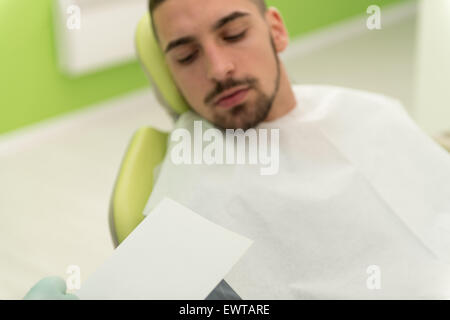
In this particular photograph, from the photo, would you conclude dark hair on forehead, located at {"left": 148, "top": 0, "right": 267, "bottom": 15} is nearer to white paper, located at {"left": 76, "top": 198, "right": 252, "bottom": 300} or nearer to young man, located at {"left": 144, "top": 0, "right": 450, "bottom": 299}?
young man, located at {"left": 144, "top": 0, "right": 450, "bottom": 299}

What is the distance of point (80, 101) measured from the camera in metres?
3.19

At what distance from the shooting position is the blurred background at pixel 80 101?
2.32 metres

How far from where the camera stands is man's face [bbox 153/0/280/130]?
1.32m

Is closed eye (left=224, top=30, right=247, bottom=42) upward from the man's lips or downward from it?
upward

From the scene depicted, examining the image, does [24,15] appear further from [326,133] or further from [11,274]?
[326,133]

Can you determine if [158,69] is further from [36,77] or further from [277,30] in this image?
[36,77]

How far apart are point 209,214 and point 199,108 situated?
0.26 m

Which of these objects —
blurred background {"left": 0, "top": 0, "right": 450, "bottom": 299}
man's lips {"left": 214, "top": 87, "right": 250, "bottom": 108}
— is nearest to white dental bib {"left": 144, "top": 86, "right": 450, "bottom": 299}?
man's lips {"left": 214, "top": 87, "right": 250, "bottom": 108}

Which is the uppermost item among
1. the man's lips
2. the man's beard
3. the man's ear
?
the man's ear

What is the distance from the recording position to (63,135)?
3.10 m

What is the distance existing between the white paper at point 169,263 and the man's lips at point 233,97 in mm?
332

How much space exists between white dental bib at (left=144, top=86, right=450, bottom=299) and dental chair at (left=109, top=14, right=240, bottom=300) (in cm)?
4

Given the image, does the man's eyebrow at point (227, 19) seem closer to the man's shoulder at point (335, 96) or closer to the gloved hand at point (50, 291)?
the man's shoulder at point (335, 96)
